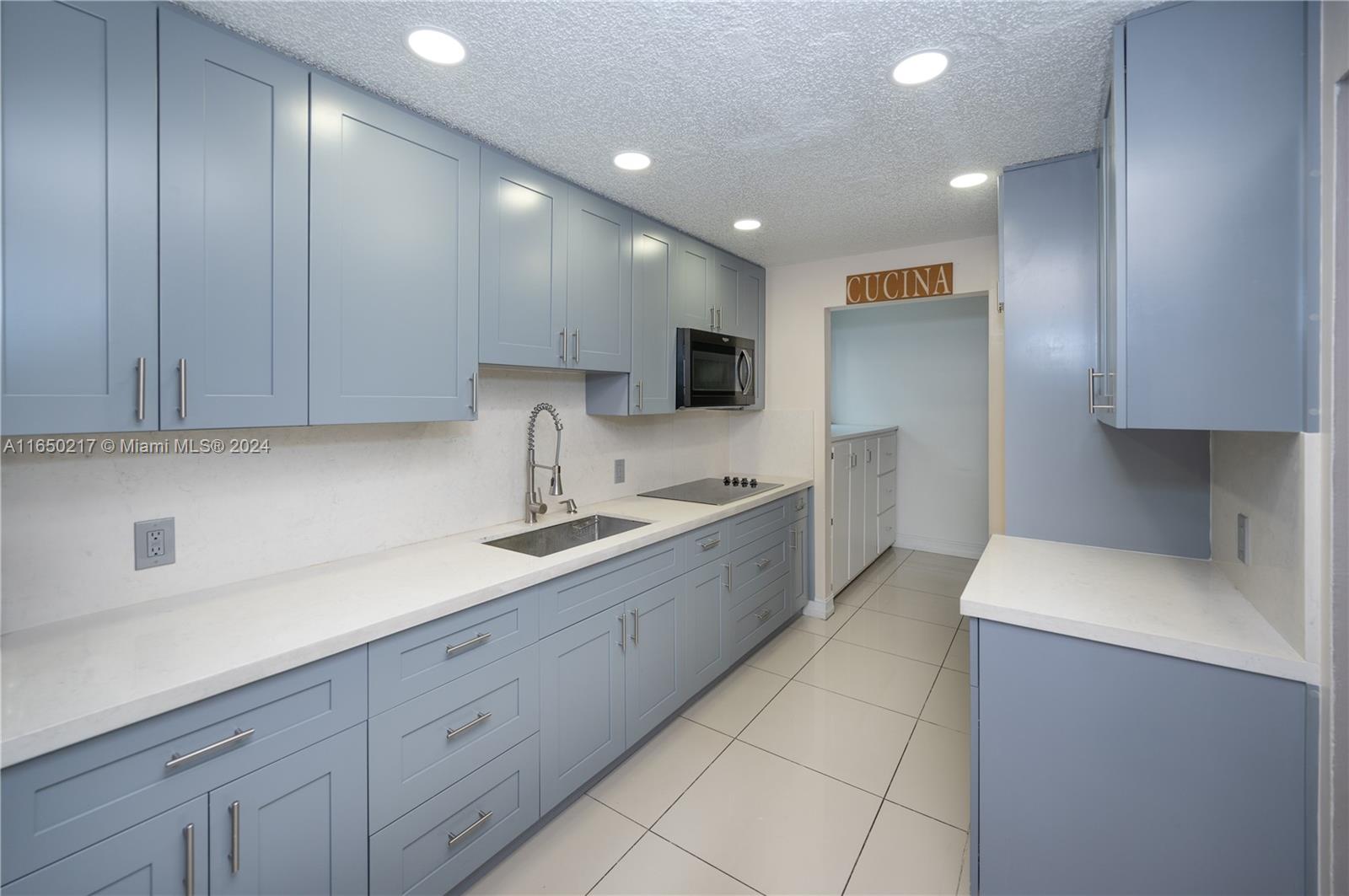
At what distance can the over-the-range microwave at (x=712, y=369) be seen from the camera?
3.01 m

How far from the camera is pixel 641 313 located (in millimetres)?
2768

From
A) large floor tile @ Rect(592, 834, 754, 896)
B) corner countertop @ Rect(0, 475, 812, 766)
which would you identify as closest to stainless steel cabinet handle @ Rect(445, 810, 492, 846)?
large floor tile @ Rect(592, 834, 754, 896)

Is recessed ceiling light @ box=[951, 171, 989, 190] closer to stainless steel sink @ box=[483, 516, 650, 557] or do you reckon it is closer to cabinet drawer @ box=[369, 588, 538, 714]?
stainless steel sink @ box=[483, 516, 650, 557]

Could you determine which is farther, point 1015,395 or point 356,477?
point 1015,395

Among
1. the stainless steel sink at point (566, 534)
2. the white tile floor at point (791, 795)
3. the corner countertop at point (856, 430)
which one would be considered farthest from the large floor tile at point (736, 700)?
the corner countertop at point (856, 430)

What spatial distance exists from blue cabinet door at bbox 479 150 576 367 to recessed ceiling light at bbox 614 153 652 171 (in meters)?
0.28

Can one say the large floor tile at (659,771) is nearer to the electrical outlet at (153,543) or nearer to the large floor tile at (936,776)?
the large floor tile at (936,776)

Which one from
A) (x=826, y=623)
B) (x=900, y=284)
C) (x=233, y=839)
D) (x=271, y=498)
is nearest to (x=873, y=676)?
(x=826, y=623)

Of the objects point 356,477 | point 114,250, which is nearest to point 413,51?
point 114,250

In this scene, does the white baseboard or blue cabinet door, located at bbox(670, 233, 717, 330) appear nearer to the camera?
blue cabinet door, located at bbox(670, 233, 717, 330)

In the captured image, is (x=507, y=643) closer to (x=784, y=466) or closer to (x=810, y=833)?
(x=810, y=833)

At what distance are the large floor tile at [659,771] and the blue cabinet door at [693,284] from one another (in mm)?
2025

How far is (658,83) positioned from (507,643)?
1739 mm

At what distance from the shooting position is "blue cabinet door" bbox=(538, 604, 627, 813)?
1827 millimetres
